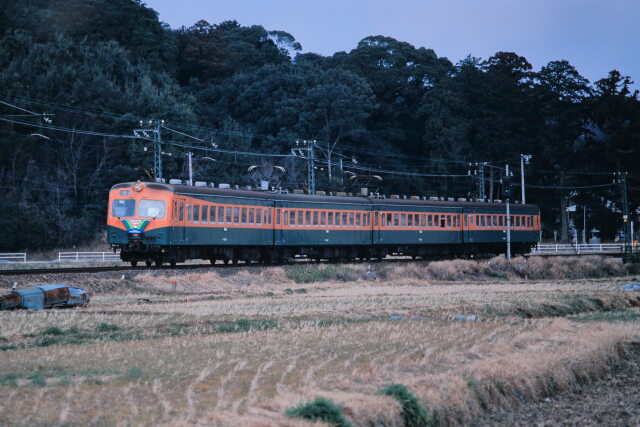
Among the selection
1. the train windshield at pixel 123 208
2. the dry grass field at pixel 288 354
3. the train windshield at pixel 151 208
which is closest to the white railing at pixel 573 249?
the dry grass field at pixel 288 354

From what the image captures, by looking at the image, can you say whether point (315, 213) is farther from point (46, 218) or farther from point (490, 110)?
point (490, 110)

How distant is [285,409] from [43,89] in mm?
50053

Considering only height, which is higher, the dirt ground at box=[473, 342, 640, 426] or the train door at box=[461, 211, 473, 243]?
the train door at box=[461, 211, 473, 243]

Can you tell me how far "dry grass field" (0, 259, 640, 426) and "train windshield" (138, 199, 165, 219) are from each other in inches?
219

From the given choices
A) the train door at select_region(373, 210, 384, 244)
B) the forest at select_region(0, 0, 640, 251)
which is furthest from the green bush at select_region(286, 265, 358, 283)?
the forest at select_region(0, 0, 640, 251)

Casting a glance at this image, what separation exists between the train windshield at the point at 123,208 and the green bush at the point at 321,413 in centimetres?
2419

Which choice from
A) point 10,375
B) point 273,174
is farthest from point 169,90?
point 10,375

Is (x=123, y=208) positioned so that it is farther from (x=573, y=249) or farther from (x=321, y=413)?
(x=573, y=249)

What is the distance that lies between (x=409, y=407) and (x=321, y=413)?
1342 mm

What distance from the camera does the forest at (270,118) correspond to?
54.7 m

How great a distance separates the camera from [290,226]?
3844 centimetres

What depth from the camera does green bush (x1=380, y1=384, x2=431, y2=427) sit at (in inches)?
375

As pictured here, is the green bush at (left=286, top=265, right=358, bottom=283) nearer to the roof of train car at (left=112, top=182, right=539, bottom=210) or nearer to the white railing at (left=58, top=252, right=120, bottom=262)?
the roof of train car at (left=112, top=182, right=539, bottom=210)

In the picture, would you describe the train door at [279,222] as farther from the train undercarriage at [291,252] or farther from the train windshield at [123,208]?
the train windshield at [123,208]
